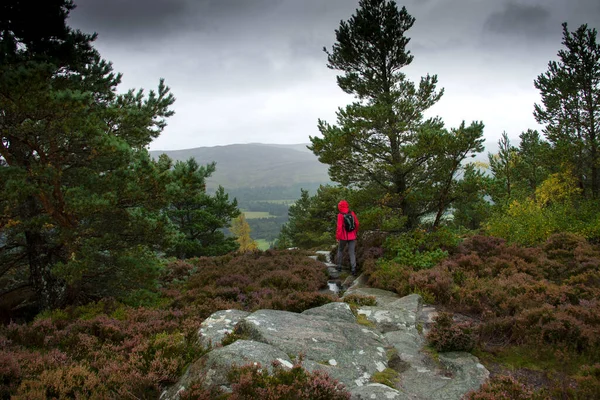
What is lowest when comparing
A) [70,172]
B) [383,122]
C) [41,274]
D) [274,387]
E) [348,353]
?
[348,353]

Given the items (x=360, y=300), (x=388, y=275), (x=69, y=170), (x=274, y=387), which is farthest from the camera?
(x=388, y=275)

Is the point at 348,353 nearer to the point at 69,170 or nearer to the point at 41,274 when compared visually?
the point at 41,274

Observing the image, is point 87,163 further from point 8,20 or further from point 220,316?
point 220,316

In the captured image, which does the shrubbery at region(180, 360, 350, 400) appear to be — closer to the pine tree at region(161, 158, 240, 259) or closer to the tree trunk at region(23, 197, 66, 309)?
the tree trunk at region(23, 197, 66, 309)

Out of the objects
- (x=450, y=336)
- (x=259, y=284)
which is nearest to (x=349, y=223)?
(x=259, y=284)

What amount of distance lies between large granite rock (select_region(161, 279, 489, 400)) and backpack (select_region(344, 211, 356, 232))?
490cm

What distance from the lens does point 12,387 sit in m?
3.84

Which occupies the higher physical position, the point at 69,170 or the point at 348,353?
the point at 69,170

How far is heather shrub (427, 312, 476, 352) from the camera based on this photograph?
212 inches

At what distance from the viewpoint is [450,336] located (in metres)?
5.44

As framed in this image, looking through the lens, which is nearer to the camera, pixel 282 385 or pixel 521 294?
pixel 282 385

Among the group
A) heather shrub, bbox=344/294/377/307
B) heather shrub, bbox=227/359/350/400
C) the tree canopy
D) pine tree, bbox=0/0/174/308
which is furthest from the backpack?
heather shrub, bbox=227/359/350/400

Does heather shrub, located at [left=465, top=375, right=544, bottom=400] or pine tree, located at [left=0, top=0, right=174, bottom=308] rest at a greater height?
pine tree, located at [left=0, top=0, right=174, bottom=308]

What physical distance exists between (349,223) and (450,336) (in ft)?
20.9
